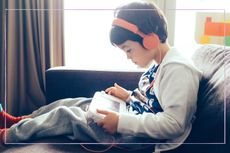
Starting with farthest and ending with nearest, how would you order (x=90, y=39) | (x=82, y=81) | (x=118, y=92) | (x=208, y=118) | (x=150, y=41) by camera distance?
(x=90, y=39)
(x=82, y=81)
(x=118, y=92)
(x=150, y=41)
(x=208, y=118)

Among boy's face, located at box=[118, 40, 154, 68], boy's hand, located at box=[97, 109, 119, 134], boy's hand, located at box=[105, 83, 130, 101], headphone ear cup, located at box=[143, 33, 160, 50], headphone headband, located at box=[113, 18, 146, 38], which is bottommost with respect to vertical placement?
boy's hand, located at box=[97, 109, 119, 134]

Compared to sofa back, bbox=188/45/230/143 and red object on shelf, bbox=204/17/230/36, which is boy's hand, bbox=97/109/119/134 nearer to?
sofa back, bbox=188/45/230/143

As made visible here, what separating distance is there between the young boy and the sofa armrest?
254 mm

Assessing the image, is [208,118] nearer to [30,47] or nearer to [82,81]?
[82,81]

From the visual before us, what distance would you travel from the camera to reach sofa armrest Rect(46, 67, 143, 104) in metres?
1.15

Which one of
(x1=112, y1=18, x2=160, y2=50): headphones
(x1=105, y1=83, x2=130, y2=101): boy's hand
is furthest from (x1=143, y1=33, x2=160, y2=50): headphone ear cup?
(x1=105, y1=83, x2=130, y2=101): boy's hand

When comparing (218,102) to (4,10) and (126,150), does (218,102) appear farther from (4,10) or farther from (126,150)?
(4,10)

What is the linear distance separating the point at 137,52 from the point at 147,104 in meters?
0.16

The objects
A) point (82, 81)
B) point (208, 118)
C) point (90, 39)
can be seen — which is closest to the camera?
point (208, 118)

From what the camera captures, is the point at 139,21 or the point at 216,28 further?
the point at 216,28

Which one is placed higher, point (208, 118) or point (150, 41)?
point (150, 41)

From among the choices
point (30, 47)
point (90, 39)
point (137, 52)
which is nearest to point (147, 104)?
point (137, 52)

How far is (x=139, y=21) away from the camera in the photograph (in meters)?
0.79

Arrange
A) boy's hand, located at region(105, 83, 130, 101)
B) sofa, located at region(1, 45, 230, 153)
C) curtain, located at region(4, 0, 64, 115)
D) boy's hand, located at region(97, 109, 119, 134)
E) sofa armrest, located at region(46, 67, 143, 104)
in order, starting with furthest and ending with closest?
curtain, located at region(4, 0, 64, 115), sofa armrest, located at region(46, 67, 143, 104), boy's hand, located at region(105, 83, 130, 101), boy's hand, located at region(97, 109, 119, 134), sofa, located at region(1, 45, 230, 153)
